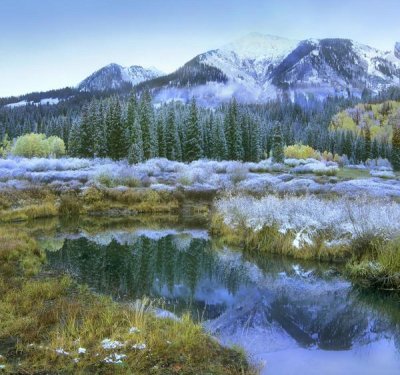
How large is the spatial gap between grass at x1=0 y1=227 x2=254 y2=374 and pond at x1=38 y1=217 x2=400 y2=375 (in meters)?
1.05

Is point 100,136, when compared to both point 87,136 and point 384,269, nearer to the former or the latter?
point 87,136

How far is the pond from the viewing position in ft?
29.4

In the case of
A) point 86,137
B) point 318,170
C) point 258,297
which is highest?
point 86,137

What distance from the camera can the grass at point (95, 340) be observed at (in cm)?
688

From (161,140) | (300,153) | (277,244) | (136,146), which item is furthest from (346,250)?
(300,153)

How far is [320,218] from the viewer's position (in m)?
16.5

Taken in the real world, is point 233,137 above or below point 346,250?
above

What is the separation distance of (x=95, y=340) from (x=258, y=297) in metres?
6.18

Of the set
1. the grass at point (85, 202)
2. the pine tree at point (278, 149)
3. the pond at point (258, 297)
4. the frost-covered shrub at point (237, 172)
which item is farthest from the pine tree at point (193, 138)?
the pond at point (258, 297)

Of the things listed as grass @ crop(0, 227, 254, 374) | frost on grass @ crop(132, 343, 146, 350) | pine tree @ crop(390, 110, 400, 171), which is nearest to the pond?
grass @ crop(0, 227, 254, 374)

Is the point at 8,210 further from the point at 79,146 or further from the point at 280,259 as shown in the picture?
the point at 79,146

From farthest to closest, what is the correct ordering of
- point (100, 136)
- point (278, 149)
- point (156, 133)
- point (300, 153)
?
point (300, 153) < point (278, 149) < point (156, 133) < point (100, 136)

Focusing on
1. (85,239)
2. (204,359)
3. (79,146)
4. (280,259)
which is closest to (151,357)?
(204,359)

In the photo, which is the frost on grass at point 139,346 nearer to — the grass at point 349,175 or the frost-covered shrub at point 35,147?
the grass at point 349,175
